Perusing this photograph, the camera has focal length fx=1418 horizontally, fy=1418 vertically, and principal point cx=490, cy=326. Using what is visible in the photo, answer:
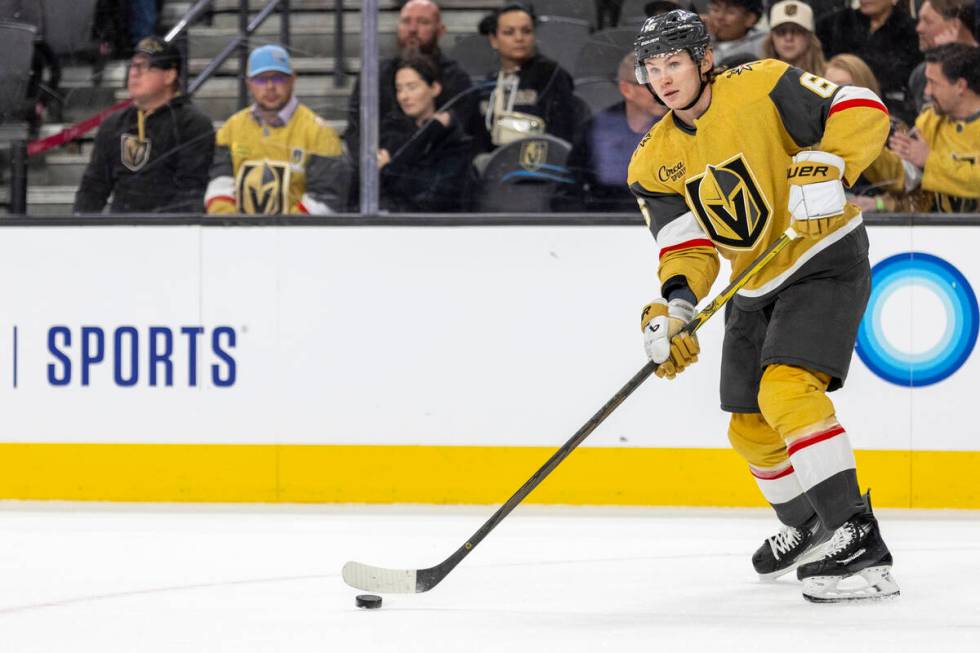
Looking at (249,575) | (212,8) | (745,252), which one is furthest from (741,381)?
(212,8)

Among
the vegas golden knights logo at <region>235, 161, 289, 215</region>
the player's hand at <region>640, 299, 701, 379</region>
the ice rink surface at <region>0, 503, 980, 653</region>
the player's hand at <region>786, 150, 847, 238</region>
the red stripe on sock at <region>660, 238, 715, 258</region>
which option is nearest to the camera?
the ice rink surface at <region>0, 503, 980, 653</region>

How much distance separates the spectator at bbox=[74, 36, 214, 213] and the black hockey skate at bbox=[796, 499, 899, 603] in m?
2.10

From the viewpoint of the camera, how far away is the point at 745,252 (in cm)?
284

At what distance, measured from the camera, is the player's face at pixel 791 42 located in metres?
3.81

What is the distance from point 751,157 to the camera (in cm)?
275

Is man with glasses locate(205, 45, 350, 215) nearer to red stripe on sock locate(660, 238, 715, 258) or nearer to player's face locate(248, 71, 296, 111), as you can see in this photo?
player's face locate(248, 71, 296, 111)

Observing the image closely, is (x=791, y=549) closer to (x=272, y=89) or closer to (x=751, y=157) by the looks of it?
(x=751, y=157)

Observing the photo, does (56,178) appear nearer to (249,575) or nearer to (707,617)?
(249,575)

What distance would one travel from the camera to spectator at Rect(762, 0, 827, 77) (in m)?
3.80

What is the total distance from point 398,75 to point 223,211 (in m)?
0.62

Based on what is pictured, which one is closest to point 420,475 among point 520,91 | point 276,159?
point 276,159

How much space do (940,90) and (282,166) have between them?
1.81 meters

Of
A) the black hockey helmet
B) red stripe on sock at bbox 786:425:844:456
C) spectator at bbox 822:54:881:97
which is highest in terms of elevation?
spectator at bbox 822:54:881:97

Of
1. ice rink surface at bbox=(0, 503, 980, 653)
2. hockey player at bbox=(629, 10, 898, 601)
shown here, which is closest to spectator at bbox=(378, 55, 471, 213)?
ice rink surface at bbox=(0, 503, 980, 653)
